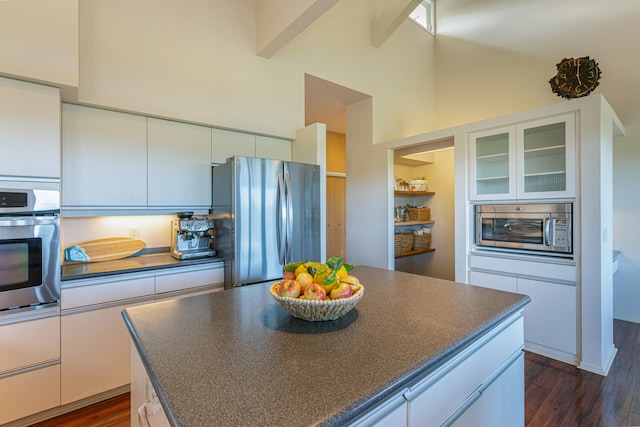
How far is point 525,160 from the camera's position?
2648mm

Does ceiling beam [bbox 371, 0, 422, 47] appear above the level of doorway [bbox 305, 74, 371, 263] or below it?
above

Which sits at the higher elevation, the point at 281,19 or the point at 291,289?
the point at 281,19

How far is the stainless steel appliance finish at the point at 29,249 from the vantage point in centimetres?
164

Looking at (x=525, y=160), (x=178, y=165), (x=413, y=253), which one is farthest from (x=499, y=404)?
(x=413, y=253)

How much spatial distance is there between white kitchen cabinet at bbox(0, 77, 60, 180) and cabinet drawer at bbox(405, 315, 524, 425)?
7.27 feet

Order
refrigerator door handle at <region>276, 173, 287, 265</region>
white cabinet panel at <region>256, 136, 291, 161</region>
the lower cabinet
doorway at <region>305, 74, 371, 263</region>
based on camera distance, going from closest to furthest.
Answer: the lower cabinet < refrigerator door handle at <region>276, 173, 287, 265</region> < white cabinet panel at <region>256, 136, 291, 161</region> < doorway at <region>305, 74, 371, 263</region>

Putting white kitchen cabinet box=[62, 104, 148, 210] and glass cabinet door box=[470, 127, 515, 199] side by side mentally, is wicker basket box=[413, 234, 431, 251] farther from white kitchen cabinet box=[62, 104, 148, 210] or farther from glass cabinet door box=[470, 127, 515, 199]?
white kitchen cabinet box=[62, 104, 148, 210]

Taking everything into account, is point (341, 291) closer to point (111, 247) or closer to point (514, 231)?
point (111, 247)

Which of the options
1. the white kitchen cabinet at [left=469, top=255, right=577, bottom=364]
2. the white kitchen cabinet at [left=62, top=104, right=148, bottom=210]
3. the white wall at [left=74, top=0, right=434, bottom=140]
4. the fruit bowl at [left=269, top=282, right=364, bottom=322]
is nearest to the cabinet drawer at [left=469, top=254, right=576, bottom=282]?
the white kitchen cabinet at [left=469, top=255, right=577, bottom=364]

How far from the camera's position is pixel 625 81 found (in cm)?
317

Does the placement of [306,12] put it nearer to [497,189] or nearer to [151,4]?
[151,4]

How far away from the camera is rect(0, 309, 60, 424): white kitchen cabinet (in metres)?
1.65

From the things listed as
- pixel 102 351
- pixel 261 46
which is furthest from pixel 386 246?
pixel 102 351

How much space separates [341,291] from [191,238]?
1.91 metres
